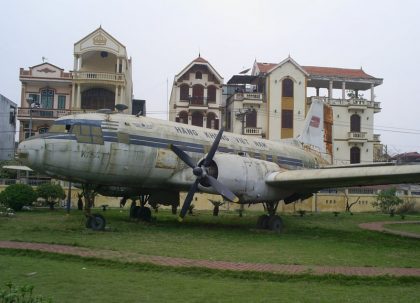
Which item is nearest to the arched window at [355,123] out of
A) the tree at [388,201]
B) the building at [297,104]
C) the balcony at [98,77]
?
the building at [297,104]

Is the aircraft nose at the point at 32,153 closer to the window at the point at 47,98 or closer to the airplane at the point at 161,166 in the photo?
the airplane at the point at 161,166

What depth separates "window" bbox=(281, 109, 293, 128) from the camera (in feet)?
171

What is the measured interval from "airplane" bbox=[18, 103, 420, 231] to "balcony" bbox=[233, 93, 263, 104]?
30167 mm

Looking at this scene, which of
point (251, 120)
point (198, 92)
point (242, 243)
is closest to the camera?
point (242, 243)

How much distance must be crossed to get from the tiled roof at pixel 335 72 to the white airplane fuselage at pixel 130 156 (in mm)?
37303

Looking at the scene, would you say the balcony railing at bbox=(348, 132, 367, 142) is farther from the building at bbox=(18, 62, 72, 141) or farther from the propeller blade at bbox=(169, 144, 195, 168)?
the propeller blade at bbox=(169, 144, 195, 168)

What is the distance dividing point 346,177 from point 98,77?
33.5 metres

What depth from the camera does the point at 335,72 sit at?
56688 millimetres

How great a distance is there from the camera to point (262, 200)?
65.6ft

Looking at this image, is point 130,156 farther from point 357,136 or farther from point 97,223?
point 357,136

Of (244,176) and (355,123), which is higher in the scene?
(355,123)

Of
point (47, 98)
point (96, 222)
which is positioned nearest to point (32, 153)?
point (96, 222)

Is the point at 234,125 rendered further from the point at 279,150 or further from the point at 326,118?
the point at 279,150

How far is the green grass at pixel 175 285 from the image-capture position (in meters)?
7.70
